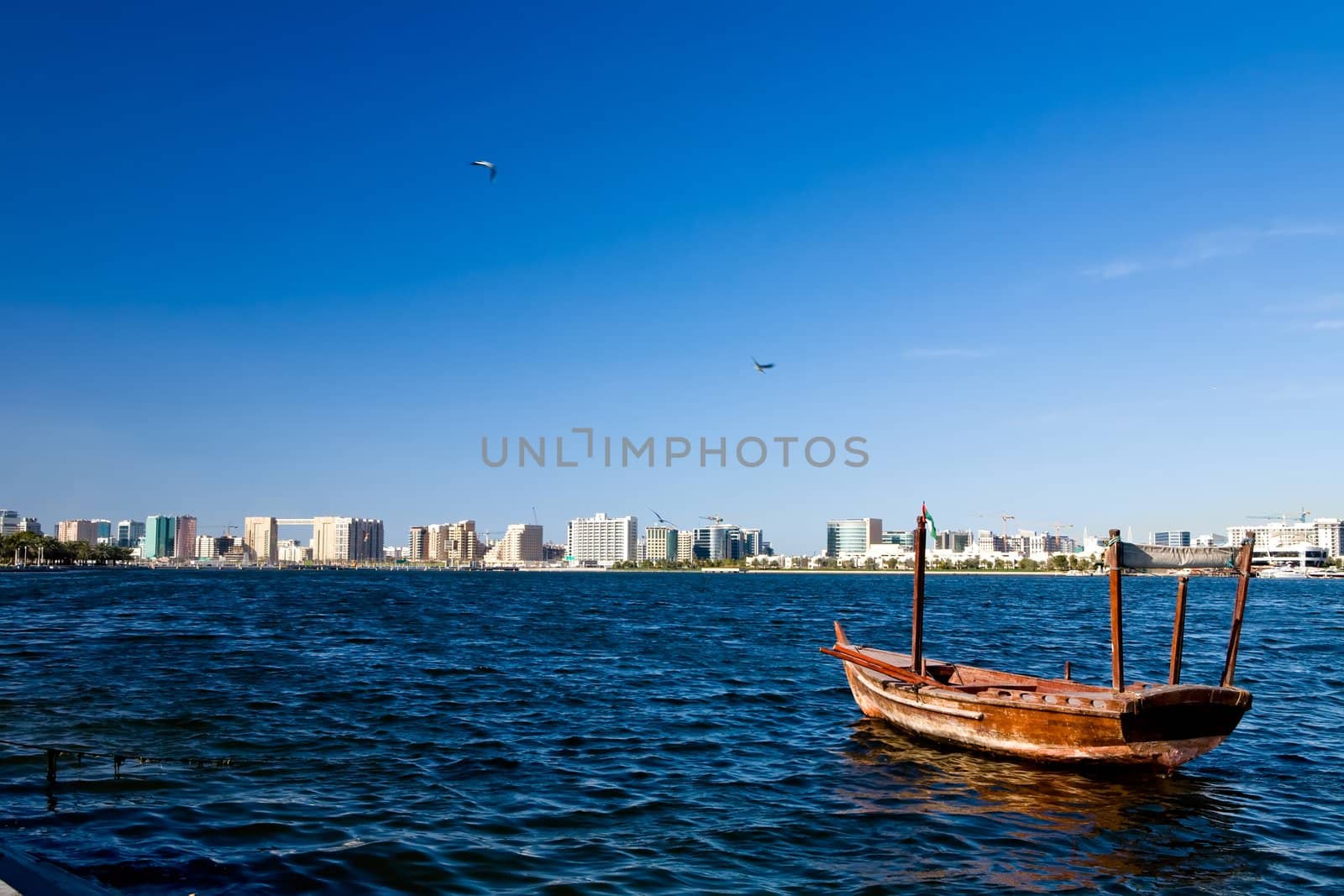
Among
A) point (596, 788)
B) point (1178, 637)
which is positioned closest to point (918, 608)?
point (1178, 637)

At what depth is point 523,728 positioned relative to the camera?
21.0 m

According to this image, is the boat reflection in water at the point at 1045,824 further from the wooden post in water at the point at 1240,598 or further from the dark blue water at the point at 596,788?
the wooden post in water at the point at 1240,598

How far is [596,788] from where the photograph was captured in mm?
15773

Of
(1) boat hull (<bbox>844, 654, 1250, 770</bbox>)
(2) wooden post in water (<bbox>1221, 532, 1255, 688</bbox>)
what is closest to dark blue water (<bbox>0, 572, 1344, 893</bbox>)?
(1) boat hull (<bbox>844, 654, 1250, 770</bbox>)

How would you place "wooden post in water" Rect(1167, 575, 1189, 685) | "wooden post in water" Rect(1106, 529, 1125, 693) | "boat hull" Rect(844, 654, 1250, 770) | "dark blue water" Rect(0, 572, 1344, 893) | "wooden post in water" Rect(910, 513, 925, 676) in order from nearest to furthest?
1. "dark blue water" Rect(0, 572, 1344, 893)
2. "boat hull" Rect(844, 654, 1250, 770)
3. "wooden post in water" Rect(1106, 529, 1125, 693)
4. "wooden post in water" Rect(1167, 575, 1189, 685)
5. "wooden post in water" Rect(910, 513, 925, 676)

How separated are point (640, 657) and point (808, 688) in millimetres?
10408

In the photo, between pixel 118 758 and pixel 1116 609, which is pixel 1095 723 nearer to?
pixel 1116 609

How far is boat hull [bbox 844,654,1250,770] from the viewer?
16812mm

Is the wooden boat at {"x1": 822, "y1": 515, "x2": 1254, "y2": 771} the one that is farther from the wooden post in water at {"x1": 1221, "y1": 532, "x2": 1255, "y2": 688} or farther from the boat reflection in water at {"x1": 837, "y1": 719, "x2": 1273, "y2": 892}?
the boat reflection in water at {"x1": 837, "y1": 719, "x2": 1273, "y2": 892}

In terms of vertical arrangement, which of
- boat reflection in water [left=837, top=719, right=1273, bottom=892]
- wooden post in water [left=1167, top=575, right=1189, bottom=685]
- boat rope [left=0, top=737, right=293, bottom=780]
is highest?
wooden post in water [left=1167, top=575, right=1189, bottom=685]

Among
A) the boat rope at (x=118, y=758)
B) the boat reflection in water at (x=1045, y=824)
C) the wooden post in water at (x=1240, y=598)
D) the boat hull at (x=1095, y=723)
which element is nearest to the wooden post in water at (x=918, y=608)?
the boat hull at (x=1095, y=723)

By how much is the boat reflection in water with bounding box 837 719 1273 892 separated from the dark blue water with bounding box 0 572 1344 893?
2.2 inches

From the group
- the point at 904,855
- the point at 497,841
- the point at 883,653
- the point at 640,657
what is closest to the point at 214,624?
the point at 640,657

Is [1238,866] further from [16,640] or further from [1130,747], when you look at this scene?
[16,640]
